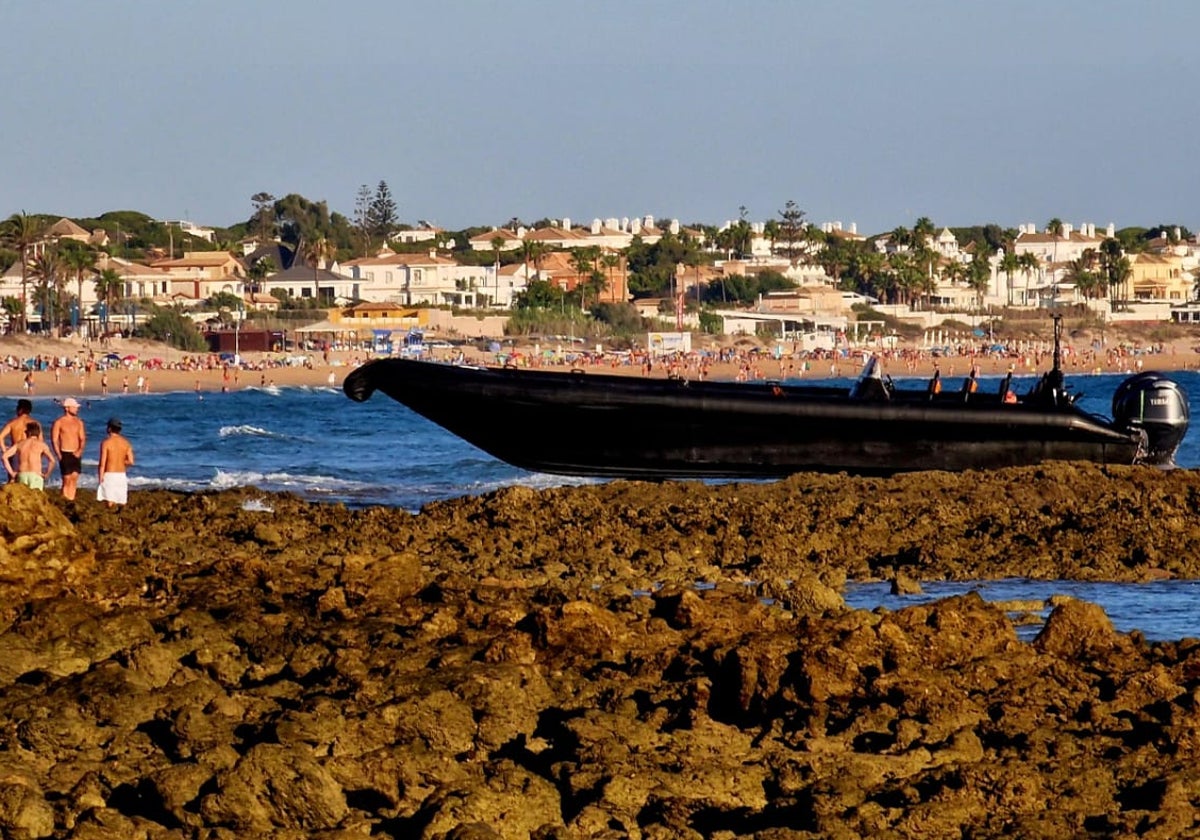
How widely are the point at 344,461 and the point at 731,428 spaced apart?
14860 millimetres

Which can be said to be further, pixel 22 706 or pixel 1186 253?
pixel 1186 253

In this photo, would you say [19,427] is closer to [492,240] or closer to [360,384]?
[360,384]

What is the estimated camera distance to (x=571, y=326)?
394ft

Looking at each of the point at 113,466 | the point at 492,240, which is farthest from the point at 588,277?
the point at 113,466

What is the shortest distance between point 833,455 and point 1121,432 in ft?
11.8

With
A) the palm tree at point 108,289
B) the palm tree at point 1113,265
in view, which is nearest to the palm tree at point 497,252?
the palm tree at point 108,289

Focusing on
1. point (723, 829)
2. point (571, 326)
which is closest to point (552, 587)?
point (723, 829)

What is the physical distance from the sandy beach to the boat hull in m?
54.9

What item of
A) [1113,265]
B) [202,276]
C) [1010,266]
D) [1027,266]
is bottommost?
[202,276]

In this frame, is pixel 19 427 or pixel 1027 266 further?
pixel 1027 266

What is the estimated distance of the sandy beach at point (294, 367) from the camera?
84875mm

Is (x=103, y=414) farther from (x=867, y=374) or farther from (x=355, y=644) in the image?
(x=355, y=644)

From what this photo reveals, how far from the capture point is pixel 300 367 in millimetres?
94688

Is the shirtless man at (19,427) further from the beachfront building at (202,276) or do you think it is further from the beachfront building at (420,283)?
the beachfront building at (420,283)
